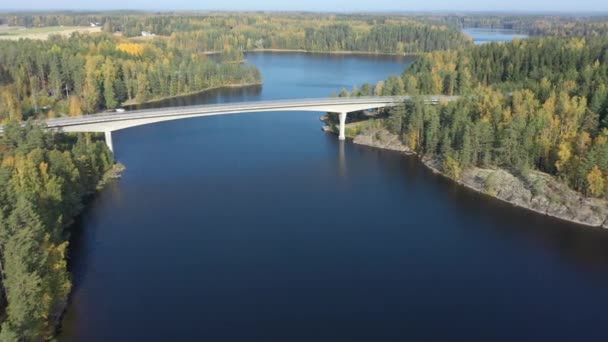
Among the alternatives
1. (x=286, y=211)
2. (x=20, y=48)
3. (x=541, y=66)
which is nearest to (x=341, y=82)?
(x=541, y=66)

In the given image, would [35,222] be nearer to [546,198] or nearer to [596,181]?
[546,198]

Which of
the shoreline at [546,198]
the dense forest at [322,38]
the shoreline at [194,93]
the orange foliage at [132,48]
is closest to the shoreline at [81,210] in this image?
the shoreline at [546,198]

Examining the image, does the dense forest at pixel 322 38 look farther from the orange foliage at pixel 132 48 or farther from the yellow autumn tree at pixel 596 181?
the yellow autumn tree at pixel 596 181

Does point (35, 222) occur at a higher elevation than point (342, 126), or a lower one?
lower

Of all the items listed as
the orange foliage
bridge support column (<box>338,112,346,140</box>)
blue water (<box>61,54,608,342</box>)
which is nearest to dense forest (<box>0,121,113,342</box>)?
blue water (<box>61,54,608,342</box>)

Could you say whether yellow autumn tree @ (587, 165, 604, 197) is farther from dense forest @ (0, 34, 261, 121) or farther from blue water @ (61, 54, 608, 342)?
dense forest @ (0, 34, 261, 121)

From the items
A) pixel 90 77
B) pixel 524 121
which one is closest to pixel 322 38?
pixel 90 77
